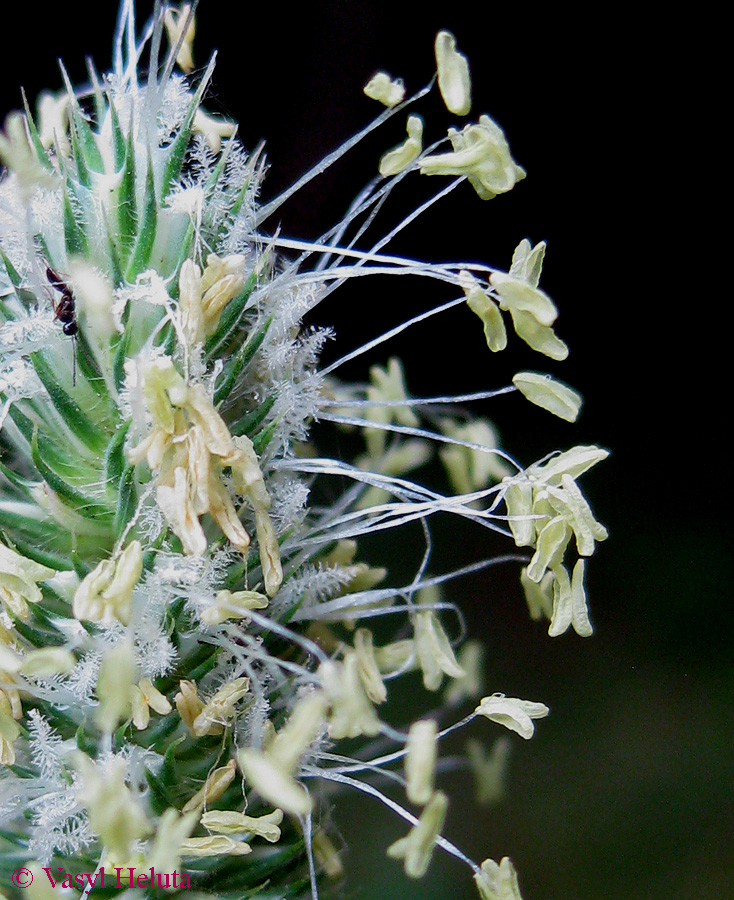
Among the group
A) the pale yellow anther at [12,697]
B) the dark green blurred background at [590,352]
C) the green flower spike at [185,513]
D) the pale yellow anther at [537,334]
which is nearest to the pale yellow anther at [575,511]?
the green flower spike at [185,513]

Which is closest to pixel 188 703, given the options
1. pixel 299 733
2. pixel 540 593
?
pixel 299 733

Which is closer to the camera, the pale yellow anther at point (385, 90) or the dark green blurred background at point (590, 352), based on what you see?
the pale yellow anther at point (385, 90)

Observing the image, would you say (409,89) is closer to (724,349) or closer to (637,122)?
(637,122)

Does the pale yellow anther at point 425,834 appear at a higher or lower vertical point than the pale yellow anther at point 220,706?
lower

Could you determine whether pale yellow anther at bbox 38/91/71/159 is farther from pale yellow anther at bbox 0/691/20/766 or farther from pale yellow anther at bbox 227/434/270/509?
pale yellow anther at bbox 0/691/20/766

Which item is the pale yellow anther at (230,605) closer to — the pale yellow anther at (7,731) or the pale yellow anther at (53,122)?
the pale yellow anther at (7,731)

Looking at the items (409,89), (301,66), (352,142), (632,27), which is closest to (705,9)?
(632,27)
